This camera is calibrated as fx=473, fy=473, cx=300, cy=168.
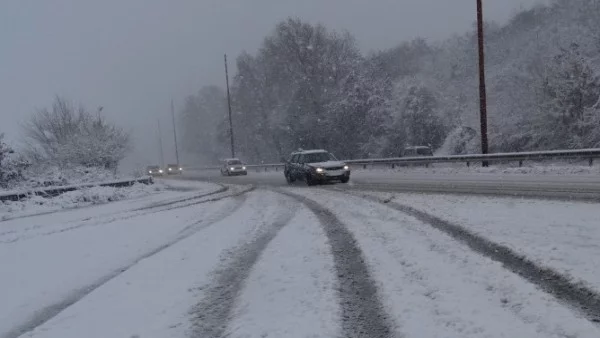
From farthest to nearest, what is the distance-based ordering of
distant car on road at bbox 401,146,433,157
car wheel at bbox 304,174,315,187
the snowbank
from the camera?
1. distant car on road at bbox 401,146,433,157
2. car wheel at bbox 304,174,315,187
3. the snowbank

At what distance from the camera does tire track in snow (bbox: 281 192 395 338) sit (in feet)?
13.5

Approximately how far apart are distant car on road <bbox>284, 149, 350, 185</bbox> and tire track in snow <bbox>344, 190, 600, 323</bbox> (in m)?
13.5

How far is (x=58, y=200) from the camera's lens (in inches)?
754

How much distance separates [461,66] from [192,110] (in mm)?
56975

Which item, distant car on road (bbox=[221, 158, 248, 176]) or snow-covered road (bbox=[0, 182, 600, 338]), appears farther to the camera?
distant car on road (bbox=[221, 158, 248, 176])

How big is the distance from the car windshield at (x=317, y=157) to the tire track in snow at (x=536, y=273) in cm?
1502

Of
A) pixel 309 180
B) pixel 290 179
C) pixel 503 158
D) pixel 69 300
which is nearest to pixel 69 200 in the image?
pixel 309 180

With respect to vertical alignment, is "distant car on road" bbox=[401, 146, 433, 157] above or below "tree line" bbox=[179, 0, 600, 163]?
below

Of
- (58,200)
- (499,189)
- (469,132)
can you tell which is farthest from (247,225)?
(469,132)

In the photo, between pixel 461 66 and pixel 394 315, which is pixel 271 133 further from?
pixel 394 315

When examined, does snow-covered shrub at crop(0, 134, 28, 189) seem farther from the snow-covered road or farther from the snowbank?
the snow-covered road

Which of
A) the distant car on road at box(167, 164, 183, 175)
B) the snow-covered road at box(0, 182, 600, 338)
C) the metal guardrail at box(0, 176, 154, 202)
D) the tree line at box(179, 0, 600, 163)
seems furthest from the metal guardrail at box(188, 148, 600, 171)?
the distant car on road at box(167, 164, 183, 175)

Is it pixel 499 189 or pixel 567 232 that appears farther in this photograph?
pixel 499 189

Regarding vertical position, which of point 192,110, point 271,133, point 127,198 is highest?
point 192,110
